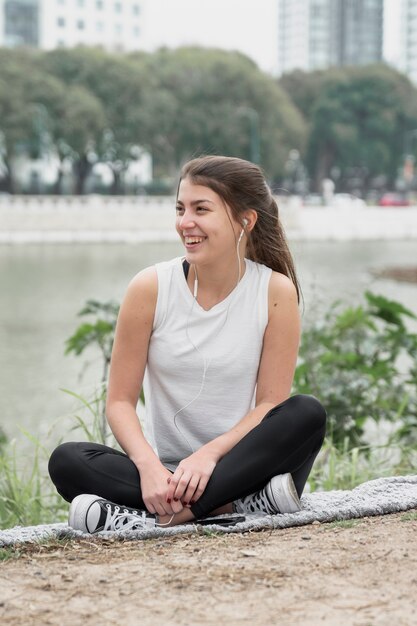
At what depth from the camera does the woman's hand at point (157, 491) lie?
2943 millimetres

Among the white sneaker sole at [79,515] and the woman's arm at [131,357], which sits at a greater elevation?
the woman's arm at [131,357]

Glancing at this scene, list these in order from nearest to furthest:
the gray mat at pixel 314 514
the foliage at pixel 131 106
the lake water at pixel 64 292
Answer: the gray mat at pixel 314 514 → the lake water at pixel 64 292 → the foliage at pixel 131 106

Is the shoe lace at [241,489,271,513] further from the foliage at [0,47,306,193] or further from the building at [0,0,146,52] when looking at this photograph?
the building at [0,0,146,52]

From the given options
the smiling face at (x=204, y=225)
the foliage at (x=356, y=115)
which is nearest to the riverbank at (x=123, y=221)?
the foliage at (x=356, y=115)

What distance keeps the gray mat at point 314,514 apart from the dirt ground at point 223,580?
0.05 meters

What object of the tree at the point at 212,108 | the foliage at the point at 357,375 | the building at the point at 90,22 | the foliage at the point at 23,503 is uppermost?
the building at the point at 90,22

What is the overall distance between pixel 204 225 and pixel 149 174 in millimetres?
75126

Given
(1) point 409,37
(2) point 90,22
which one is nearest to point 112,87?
(2) point 90,22

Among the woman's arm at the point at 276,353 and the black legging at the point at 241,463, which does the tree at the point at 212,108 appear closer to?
the woman's arm at the point at 276,353

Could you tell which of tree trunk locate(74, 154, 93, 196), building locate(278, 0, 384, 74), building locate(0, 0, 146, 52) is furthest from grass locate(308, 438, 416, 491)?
building locate(278, 0, 384, 74)

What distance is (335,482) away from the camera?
13.8 feet

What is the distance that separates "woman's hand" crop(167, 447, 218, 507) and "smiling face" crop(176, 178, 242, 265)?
0.53 m

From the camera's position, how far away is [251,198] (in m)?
3.20

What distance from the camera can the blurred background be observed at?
35.3 feet
